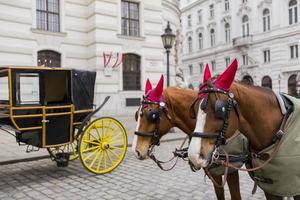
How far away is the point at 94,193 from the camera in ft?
18.1

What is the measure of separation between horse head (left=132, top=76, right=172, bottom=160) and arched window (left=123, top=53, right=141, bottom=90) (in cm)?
1665

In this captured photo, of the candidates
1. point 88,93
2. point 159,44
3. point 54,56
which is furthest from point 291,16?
point 88,93

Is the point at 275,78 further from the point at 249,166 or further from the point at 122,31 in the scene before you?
the point at 249,166

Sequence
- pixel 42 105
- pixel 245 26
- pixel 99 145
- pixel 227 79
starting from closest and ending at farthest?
pixel 227 79
pixel 42 105
pixel 99 145
pixel 245 26

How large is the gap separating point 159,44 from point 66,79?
15.8 meters

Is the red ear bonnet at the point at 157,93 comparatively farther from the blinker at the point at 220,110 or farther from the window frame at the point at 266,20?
the window frame at the point at 266,20

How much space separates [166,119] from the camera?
425 cm

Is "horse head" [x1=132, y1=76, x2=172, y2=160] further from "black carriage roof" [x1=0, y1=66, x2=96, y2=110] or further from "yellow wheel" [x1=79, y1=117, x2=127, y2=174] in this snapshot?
"black carriage roof" [x1=0, y1=66, x2=96, y2=110]

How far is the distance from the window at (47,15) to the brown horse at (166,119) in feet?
53.2

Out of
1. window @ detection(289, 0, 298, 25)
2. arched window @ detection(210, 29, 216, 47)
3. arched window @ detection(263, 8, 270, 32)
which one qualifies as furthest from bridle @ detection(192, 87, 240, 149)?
arched window @ detection(210, 29, 216, 47)

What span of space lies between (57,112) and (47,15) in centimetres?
1372

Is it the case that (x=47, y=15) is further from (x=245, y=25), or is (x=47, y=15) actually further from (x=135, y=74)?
→ (x=245, y=25)

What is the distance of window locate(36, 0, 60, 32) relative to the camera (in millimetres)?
18688

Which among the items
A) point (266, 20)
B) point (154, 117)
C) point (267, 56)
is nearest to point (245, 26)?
point (266, 20)
